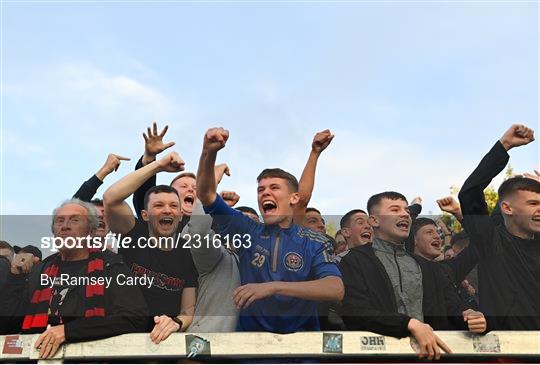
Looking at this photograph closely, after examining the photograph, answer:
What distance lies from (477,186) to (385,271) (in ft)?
3.10

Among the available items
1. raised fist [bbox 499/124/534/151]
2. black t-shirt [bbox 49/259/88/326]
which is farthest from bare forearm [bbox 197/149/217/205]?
raised fist [bbox 499/124/534/151]

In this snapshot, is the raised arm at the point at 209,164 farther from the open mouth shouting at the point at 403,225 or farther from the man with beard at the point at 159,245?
the open mouth shouting at the point at 403,225

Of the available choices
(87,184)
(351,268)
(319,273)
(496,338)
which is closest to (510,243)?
(496,338)

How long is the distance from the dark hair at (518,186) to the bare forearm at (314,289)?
1.70m

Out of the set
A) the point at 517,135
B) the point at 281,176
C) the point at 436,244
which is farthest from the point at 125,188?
the point at 517,135

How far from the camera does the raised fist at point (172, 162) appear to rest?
448cm

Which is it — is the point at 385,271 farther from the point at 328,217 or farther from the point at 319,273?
the point at 328,217

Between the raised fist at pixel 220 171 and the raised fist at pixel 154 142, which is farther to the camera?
the raised fist at pixel 154 142

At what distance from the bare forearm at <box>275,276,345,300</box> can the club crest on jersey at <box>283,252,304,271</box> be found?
166mm

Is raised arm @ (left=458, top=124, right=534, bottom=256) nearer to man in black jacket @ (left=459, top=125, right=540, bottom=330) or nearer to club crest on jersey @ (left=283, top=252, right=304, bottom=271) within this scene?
man in black jacket @ (left=459, top=125, right=540, bottom=330)

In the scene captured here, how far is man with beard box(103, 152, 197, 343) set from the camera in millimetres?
4375

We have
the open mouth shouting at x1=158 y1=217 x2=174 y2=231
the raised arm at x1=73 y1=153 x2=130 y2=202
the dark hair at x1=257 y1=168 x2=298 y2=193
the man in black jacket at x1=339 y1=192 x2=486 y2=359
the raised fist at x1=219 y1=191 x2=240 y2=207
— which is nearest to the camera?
the man in black jacket at x1=339 y1=192 x2=486 y2=359

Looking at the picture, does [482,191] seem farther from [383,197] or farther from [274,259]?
[274,259]


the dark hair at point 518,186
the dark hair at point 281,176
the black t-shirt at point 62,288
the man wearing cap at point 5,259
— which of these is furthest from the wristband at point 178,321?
the dark hair at point 518,186
